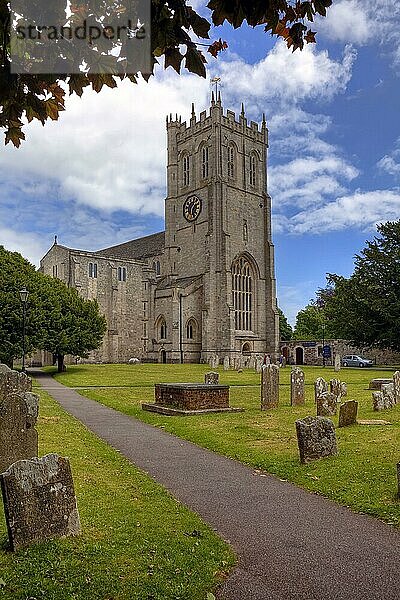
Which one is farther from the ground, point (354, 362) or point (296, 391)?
point (354, 362)

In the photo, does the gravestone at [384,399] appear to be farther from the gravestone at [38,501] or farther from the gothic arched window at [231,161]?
the gothic arched window at [231,161]

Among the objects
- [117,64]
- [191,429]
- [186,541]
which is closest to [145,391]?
[191,429]

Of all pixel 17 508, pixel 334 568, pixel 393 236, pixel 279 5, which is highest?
pixel 393 236

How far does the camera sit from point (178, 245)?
66.6m

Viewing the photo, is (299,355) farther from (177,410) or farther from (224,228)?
(177,410)

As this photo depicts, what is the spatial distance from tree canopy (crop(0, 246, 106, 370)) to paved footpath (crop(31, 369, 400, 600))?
27.9 metres

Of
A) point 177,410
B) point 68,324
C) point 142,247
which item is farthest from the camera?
point 142,247

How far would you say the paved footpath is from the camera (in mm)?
4695

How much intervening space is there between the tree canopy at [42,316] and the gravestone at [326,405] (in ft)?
83.0

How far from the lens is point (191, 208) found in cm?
6612

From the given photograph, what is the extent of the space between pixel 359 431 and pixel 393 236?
42.1 m

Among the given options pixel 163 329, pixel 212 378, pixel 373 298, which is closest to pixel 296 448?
pixel 212 378

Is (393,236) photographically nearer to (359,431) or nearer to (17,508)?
(359,431)

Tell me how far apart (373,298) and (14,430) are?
43.8 meters
